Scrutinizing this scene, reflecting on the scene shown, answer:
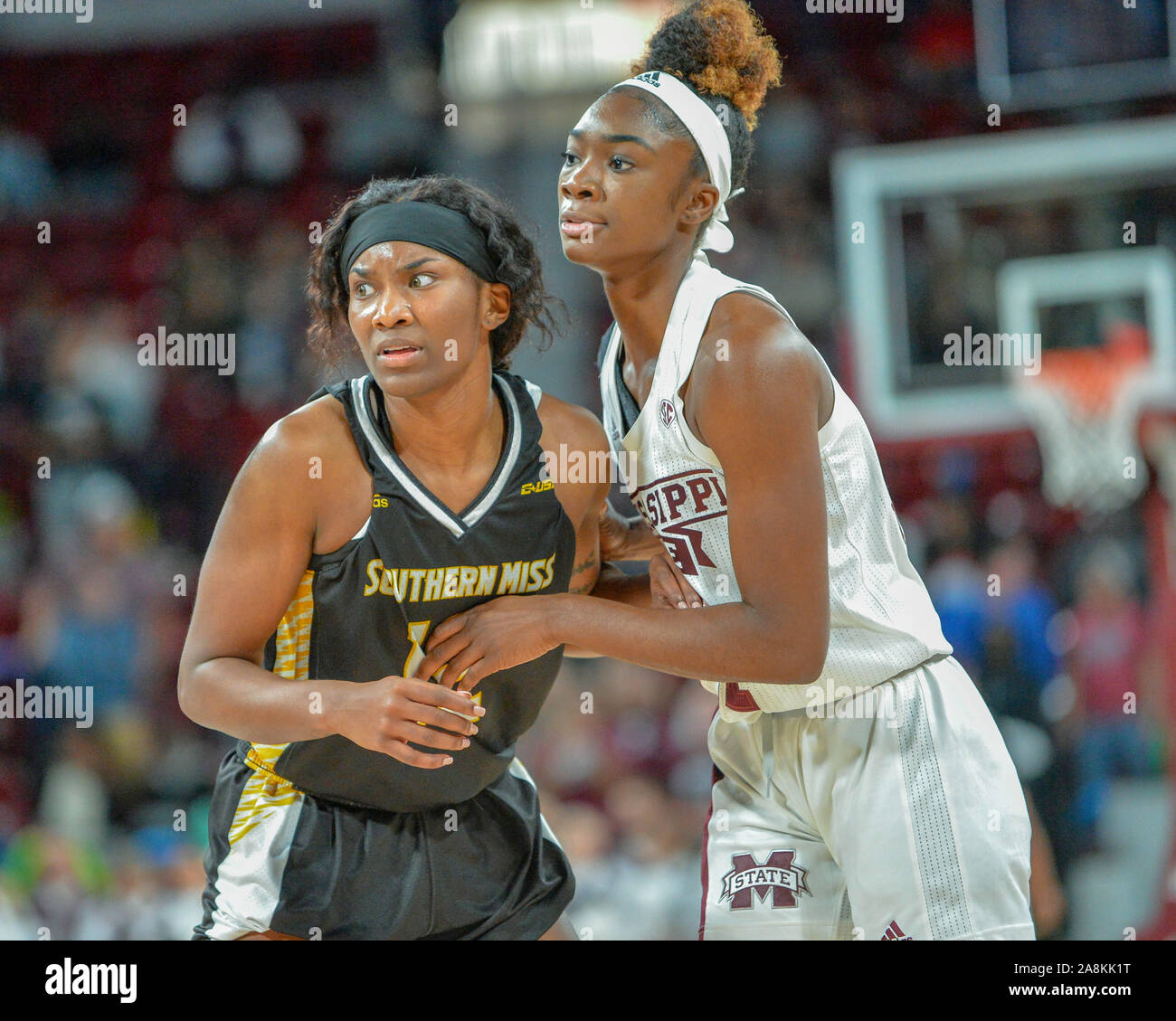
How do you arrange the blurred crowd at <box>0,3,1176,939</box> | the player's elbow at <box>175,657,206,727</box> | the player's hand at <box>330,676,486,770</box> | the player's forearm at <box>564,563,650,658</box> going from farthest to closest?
1. the blurred crowd at <box>0,3,1176,939</box>
2. the player's forearm at <box>564,563,650,658</box>
3. the player's elbow at <box>175,657,206,727</box>
4. the player's hand at <box>330,676,486,770</box>

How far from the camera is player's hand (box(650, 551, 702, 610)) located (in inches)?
107

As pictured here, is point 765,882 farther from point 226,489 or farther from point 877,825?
point 226,489

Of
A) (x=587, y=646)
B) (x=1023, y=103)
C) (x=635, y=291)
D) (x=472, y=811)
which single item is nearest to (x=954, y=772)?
(x=587, y=646)

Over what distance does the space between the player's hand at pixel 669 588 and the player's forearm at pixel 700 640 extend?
14 centimetres

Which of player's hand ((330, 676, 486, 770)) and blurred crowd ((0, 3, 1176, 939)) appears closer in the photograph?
player's hand ((330, 676, 486, 770))

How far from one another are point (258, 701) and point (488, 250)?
97 cm

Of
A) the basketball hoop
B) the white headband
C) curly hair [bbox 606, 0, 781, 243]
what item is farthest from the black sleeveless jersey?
the basketball hoop

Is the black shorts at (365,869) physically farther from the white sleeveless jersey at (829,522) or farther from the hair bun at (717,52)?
the hair bun at (717,52)

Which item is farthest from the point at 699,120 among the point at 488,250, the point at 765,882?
the point at 765,882

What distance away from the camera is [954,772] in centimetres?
264

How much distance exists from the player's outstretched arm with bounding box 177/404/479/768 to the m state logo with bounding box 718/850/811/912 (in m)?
0.71

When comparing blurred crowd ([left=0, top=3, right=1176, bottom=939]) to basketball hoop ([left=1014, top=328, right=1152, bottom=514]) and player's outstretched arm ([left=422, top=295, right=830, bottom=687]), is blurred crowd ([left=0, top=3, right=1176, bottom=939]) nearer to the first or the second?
basketball hoop ([left=1014, top=328, right=1152, bottom=514])

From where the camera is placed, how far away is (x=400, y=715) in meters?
2.31

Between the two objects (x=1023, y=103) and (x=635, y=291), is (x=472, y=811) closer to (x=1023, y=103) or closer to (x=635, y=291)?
(x=635, y=291)
